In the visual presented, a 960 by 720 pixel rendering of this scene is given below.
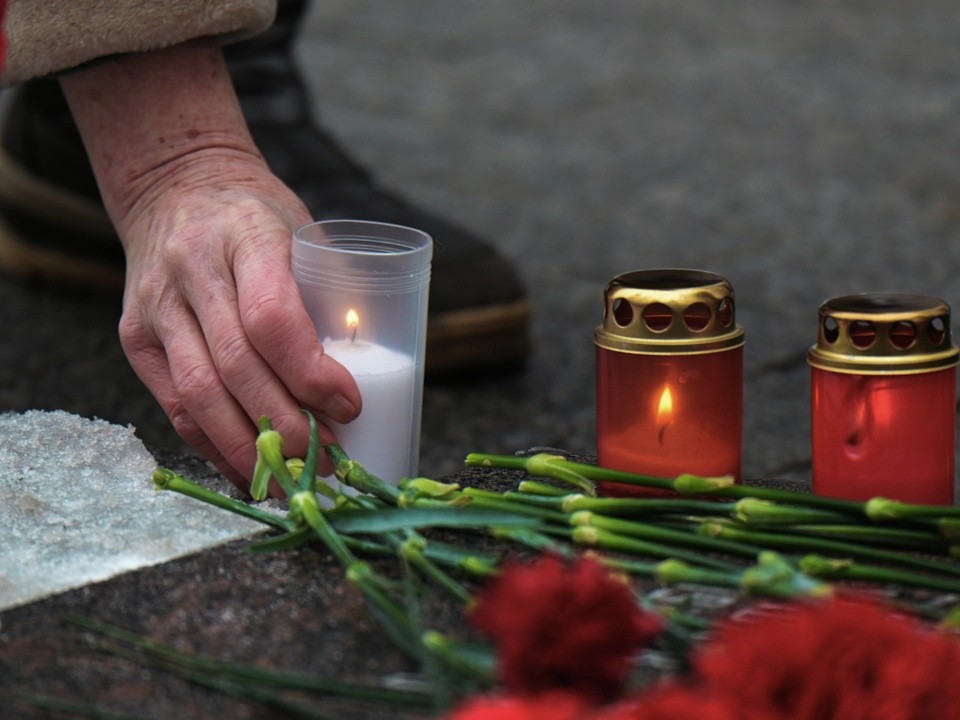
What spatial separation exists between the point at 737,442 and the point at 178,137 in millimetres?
665

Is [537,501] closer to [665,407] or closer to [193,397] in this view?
[665,407]

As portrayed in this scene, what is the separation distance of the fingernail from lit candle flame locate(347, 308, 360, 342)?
0.07 m

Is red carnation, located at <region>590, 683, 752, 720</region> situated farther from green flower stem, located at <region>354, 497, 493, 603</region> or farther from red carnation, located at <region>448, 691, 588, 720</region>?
green flower stem, located at <region>354, 497, 493, 603</region>

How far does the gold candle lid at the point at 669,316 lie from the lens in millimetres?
971

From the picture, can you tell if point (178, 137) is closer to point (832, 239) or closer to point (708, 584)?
point (708, 584)

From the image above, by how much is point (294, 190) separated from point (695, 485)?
1406 mm

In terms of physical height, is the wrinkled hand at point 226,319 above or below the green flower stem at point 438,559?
above

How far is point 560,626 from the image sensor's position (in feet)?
1.90

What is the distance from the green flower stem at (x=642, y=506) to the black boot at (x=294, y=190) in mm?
1176

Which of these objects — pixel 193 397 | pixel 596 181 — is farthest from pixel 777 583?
pixel 596 181

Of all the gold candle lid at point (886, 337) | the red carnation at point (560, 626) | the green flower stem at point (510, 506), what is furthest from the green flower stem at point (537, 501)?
the red carnation at point (560, 626)

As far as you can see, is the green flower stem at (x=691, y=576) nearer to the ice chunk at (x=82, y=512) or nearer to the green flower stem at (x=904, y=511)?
the green flower stem at (x=904, y=511)

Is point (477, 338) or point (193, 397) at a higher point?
point (193, 397)

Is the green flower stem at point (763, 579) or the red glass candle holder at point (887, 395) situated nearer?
the green flower stem at point (763, 579)
